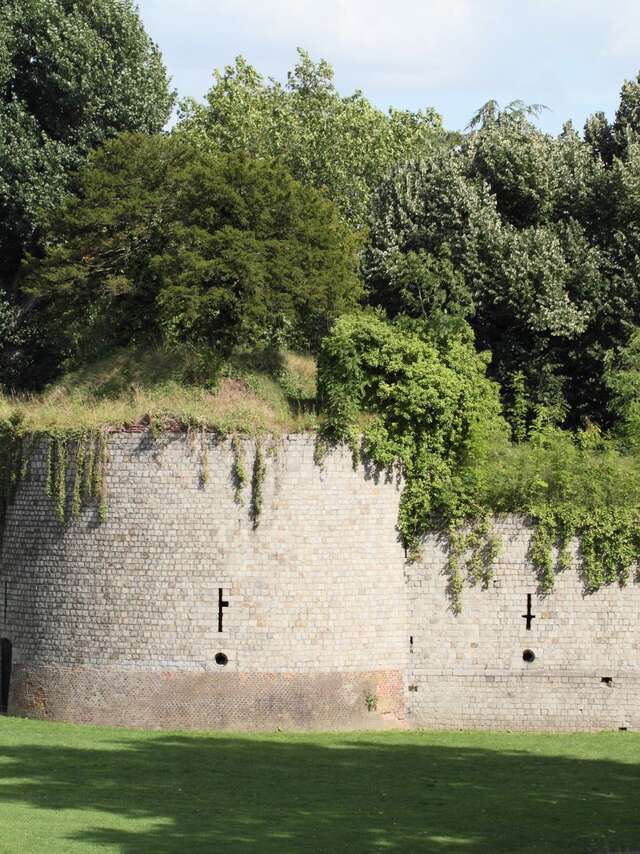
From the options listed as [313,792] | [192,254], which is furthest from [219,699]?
[192,254]

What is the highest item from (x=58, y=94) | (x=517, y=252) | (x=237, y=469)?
(x=58, y=94)

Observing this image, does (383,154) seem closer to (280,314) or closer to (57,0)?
(57,0)

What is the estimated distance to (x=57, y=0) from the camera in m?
49.7

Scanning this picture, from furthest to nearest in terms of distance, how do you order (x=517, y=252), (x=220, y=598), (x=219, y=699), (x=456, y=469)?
(x=517, y=252) → (x=456, y=469) → (x=220, y=598) → (x=219, y=699)

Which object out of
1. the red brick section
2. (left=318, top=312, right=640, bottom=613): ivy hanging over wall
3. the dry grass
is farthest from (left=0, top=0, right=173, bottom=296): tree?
the red brick section

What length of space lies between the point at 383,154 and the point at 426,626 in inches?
1170

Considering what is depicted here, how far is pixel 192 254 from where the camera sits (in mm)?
34438

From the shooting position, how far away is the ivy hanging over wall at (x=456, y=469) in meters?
31.4

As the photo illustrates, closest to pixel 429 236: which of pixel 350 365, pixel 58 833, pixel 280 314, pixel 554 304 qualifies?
pixel 554 304

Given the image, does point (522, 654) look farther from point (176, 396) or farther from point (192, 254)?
point (192, 254)

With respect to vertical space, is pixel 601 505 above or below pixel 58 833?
above

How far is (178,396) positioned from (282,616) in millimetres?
4818

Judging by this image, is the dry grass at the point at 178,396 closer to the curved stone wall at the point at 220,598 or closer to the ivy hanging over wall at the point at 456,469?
the curved stone wall at the point at 220,598

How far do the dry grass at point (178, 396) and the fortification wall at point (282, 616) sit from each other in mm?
516
